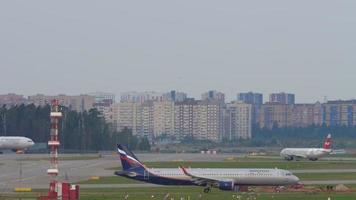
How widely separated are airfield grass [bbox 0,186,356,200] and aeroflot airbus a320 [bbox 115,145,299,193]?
4.84 ft

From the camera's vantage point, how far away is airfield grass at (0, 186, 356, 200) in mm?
66312

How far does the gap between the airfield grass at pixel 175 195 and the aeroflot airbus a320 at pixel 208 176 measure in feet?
4.84

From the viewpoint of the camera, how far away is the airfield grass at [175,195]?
66.3 m

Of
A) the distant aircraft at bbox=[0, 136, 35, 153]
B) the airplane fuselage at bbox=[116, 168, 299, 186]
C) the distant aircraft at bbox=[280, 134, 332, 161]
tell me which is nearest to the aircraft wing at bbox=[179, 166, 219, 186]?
the airplane fuselage at bbox=[116, 168, 299, 186]

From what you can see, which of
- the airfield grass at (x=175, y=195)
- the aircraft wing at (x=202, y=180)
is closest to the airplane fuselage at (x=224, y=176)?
the aircraft wing at (x=202, y=180)

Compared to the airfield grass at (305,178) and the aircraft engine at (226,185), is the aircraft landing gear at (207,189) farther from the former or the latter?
the airfield grass at (305,178)

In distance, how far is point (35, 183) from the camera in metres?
87.6

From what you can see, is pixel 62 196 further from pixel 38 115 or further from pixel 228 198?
pixel 38 115

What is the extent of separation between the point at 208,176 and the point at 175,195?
10.0 metres

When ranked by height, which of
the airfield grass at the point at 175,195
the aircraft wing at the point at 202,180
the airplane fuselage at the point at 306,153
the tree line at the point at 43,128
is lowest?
the airfield grass at the point at 175,195

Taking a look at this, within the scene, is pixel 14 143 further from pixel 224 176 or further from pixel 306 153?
pixel 224 176

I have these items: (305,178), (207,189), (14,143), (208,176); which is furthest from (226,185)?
(14,143)

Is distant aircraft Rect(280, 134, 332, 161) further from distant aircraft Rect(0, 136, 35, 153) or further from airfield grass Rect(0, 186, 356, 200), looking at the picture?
airfield grass Rect(0, 186, 356, 200)

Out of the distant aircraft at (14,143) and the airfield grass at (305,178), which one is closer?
the airfield grass at (305,178)
